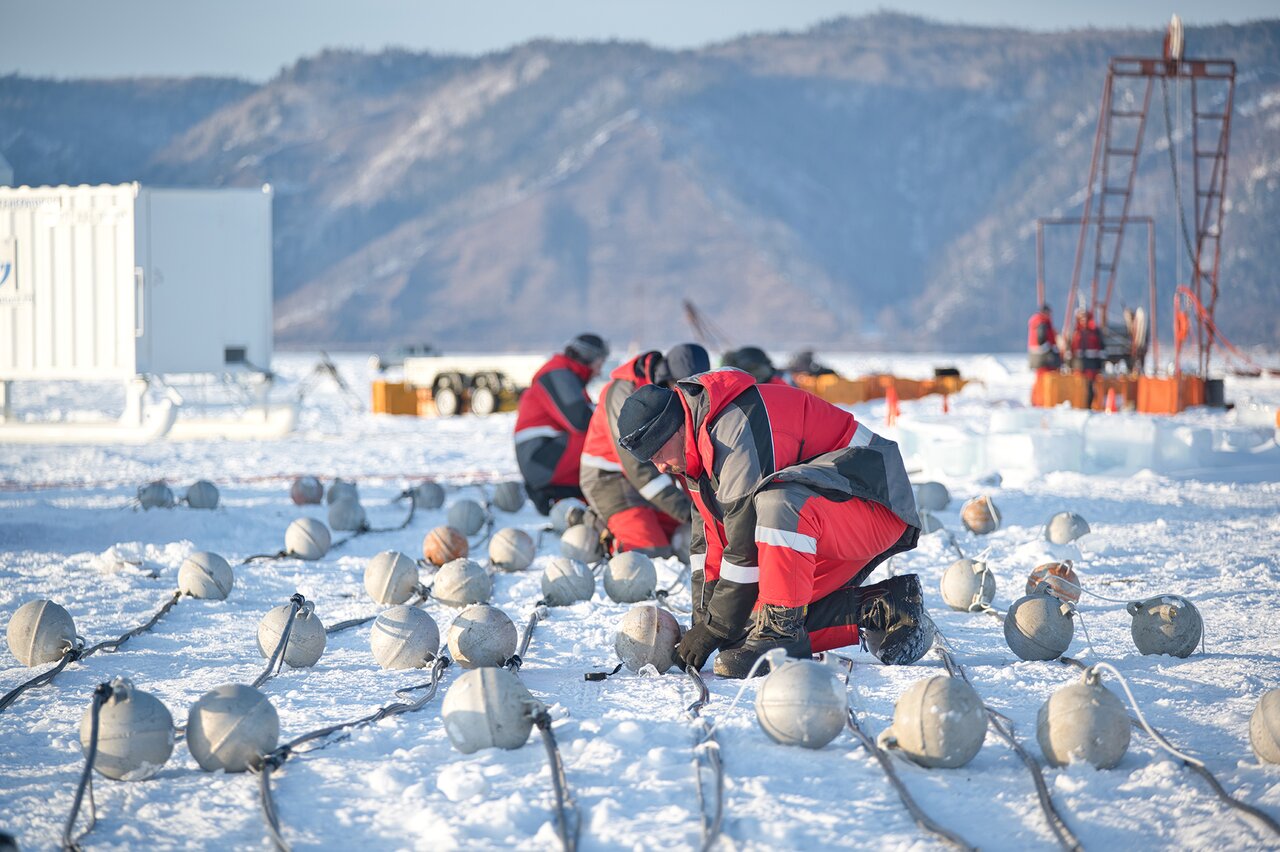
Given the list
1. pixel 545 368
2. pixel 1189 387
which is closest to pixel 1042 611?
pixel 545 368

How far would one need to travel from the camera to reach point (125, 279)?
53.9 feet

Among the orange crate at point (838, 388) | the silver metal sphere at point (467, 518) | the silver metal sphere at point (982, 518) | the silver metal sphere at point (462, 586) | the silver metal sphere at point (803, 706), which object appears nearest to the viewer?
the silver metal sphere at point (803, 706)

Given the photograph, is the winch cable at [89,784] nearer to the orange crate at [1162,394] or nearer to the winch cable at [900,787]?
the winch cable at [900,787]

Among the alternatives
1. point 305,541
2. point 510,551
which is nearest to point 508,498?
point 305,541

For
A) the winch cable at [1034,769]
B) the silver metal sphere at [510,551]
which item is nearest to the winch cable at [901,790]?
the winch cable at [1034,769]

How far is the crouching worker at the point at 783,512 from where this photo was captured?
4445mm

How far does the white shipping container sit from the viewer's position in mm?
16500

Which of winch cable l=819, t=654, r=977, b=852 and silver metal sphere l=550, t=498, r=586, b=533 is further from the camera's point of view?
silver metal sphere l=550, t=498, r=586, b=533

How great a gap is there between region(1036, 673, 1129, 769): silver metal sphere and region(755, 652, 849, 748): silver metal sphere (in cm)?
59

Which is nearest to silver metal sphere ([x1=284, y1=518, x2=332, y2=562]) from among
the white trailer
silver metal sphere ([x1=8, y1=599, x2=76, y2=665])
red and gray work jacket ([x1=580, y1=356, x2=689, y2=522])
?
red and gray work jacket ([x1=580, y1=356, x2=689, y2=522])

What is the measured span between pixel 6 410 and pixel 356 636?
14245mm

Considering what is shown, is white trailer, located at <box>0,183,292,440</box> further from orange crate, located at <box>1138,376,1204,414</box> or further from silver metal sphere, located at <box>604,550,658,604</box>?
orange crate, located at <box>1138,376,1204,414</box>

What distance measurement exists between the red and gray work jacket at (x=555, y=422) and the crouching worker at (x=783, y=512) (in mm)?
3944

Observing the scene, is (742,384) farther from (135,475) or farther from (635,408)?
(135,475)
